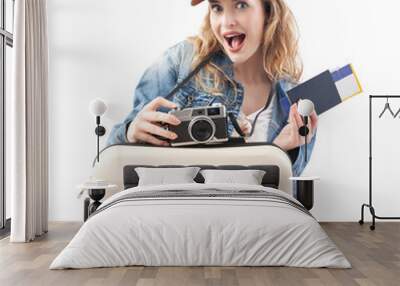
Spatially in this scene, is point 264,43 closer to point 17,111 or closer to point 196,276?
point 17,111

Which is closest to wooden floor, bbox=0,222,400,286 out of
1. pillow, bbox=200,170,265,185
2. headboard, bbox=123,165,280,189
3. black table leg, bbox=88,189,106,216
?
black table leg, bbox=88,189,106,216

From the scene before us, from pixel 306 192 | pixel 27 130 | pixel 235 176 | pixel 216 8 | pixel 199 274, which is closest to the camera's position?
pixel 199 274

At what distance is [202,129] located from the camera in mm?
6305

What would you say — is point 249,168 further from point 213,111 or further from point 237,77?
point 237,77

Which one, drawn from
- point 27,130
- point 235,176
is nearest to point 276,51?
point 235,176

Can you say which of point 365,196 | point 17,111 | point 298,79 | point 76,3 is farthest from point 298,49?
point 17,111

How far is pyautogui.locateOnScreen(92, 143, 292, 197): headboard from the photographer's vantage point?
20.6ft

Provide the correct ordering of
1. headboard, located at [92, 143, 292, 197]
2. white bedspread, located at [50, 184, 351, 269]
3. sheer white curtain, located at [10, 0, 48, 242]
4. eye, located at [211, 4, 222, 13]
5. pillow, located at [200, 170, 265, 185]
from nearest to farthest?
white bedspread, located at [50, 184, 351, 269], sheer white curtain, located at [10, 0, 48, 242], pillow, located at [200, 170, 265, 185], headboard, located at [92, 143, 292, 197], eye, located at [211, 4, 222, 13]

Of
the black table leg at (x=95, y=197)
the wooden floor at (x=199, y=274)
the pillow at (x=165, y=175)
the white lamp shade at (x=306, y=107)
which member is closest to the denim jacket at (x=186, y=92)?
the white lamp shade at (x=306, y=107)

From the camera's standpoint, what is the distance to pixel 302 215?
13.8 ft

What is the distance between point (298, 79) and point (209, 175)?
4.96ft

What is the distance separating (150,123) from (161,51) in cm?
79

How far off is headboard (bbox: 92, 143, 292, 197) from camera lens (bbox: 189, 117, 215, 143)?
0.10 metres

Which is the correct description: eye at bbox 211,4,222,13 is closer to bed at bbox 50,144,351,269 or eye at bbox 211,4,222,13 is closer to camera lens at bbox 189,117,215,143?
camera lens at bbox 189,117,215,143
